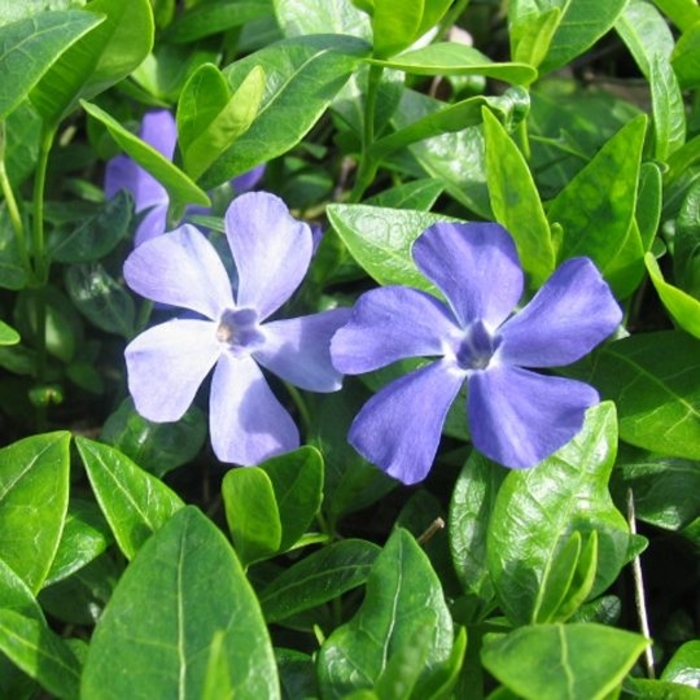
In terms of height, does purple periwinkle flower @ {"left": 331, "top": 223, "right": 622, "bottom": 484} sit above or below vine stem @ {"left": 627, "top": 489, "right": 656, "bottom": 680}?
above

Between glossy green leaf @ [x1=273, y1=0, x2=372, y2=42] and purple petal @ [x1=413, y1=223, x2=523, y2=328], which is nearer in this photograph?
purple petal @ [x1=413, y1=223, x2=523, y2=328]

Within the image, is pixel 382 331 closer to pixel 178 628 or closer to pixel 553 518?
pixel 553 518

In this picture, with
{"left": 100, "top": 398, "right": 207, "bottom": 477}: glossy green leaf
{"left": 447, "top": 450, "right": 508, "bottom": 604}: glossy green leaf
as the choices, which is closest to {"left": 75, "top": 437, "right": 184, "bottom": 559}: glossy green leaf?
{"left": 100, "top": 398, "right": 207, "bottom": 477}: glossy green leaf

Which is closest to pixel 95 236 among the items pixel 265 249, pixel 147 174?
pixel 147 174

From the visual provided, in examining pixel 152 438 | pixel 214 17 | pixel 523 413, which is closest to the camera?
pixel 523 413

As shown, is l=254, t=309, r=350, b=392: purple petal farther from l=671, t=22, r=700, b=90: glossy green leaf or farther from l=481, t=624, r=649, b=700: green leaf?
l=671, t=22, r=700, b=90: glossy green leaf

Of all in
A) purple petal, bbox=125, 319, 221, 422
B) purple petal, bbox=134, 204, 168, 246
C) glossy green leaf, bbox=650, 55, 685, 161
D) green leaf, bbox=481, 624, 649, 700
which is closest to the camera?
green leaf, bbox=481, 624, 649, 700

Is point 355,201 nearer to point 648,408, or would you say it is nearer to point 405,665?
point 648,408

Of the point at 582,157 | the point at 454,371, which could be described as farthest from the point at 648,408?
A: the point at 582,157
